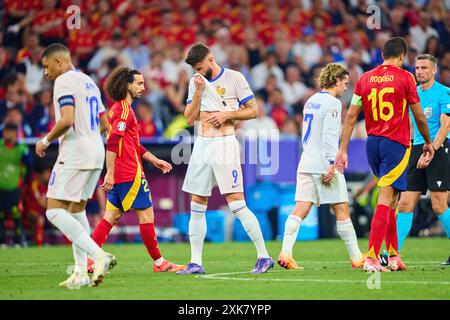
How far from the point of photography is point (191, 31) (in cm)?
2253

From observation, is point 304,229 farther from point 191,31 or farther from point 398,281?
point 398,281

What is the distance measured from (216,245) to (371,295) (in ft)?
30.9

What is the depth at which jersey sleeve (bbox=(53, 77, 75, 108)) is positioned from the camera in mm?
8727

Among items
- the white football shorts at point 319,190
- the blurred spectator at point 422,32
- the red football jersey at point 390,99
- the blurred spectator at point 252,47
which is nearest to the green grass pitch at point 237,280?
the white football shorts at point 319,190

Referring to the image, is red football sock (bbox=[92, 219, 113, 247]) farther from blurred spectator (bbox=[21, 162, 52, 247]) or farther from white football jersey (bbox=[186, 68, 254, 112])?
blurred spectator (bbox=[21, 162, 52, 247])

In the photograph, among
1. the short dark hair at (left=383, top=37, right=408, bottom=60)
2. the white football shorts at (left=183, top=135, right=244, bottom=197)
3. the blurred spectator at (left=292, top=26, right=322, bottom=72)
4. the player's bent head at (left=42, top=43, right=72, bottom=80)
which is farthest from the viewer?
the blurred spectator at (left=292, top=26, right=322, bottom=72)

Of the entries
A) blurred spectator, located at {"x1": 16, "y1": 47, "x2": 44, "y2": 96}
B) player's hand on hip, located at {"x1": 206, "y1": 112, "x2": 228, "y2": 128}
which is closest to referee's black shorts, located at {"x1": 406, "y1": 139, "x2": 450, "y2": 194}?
player's hand on hip, located at {"x1": 206, "y1": 112, "x2": 228, "y2": 128}

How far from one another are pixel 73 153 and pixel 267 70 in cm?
1344

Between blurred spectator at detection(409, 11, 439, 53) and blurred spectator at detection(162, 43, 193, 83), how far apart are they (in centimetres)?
559

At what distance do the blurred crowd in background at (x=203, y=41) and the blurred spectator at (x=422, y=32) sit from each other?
0.09 feet

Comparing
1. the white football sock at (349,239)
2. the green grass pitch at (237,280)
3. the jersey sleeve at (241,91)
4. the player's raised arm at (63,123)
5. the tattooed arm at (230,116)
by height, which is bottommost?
the green grass pitch at (237,280)

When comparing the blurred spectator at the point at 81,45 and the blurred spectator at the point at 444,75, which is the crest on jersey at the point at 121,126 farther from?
the blurred spectator at the point at 444,75

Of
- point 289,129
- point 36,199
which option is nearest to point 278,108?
point 289,129

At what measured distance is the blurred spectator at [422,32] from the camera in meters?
22.5
